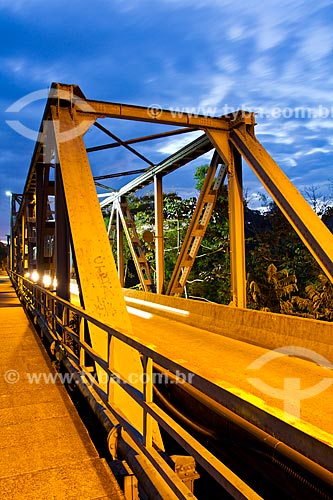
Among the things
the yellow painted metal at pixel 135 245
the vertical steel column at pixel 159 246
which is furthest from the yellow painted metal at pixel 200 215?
the yellow painted metal at pixel 135 245

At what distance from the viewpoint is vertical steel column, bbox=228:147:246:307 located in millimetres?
8547

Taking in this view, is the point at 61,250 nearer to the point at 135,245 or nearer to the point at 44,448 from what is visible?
the point at 44,448

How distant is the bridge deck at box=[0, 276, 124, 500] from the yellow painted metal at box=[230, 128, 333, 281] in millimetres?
4155

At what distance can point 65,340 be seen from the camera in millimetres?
6160

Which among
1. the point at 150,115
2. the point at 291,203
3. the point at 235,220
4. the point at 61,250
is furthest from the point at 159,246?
the point at 291,203

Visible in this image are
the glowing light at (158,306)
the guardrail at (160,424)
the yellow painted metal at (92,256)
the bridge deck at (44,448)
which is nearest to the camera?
the guardrail at (160,424)

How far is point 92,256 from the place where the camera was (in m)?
5.28

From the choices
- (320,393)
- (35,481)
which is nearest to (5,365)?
(35,481)

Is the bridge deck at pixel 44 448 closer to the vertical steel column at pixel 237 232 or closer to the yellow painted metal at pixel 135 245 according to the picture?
the vertical steel column at pixel 237 232

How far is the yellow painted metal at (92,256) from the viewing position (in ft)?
15.1

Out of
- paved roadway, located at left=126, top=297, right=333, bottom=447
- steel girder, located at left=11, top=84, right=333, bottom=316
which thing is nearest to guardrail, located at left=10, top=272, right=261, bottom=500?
paved roadway, located at left=126, top=297, right=333, bottom=447

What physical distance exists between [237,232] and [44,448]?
6106 millimetres

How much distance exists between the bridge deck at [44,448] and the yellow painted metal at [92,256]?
0.69 m

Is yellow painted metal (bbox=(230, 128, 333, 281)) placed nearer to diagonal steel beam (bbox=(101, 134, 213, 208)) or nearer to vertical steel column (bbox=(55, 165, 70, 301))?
diagonal steel beam (bbox=(101, 134, 213, 208))
